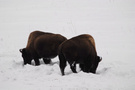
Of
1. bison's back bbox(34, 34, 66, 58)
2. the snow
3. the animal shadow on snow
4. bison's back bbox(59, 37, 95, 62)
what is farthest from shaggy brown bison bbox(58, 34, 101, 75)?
bison's back bbox(34, 34, 66, 58)

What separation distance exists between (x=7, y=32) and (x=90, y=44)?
961 cm

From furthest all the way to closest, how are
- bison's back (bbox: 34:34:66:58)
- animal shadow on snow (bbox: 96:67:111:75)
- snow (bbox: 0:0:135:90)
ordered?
bison's back (bbox: 34:34:66:58) < animal shadow on snow (bbox: 96:67:111:75) < snow (bbox: 0:0:135:90)

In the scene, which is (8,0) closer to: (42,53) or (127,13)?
(127,13)

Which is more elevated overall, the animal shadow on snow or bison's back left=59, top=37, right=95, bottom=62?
bison's back left=59, top=37, right=95, bottom=62

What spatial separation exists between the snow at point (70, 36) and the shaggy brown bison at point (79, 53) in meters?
0.38

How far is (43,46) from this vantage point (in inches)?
359

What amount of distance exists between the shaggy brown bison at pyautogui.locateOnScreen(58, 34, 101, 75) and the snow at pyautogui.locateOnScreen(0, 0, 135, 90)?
1.24ft

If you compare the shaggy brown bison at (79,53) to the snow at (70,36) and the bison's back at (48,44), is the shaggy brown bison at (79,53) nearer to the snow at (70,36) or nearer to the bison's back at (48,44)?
the snow at (70,36)

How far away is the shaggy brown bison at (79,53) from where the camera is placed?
7.47m

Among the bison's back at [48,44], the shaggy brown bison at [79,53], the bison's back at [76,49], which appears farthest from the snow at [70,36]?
the bison's back at [76,49]

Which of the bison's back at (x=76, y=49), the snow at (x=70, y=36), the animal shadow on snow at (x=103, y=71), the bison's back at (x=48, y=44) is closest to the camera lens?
the snow at (x=70, y=36)

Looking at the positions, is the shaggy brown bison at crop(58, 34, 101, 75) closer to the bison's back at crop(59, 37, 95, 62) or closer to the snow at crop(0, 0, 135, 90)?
the bison's back at crop(59, 37, 95, 62)

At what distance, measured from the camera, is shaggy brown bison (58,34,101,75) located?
7.47 m

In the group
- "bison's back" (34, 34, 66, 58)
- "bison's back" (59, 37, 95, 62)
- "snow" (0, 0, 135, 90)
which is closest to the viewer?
"snow" (0, 0, 135, 90)
